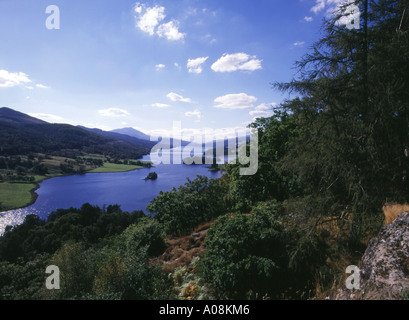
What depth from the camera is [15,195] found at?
2813 inches

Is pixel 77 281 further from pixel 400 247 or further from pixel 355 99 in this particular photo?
pixel 355 99

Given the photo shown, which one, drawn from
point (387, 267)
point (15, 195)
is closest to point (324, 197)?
point (387, 267)

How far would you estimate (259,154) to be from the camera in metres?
13.4

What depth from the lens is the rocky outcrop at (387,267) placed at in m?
4.17

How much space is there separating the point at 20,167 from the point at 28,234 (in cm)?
9697

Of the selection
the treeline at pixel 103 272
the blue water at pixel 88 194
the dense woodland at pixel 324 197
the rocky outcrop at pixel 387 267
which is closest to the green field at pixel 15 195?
the blue water at pixel 88 194

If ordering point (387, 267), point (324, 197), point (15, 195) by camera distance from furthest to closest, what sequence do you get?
point (15, 195), point (324, 197), point (387, 267)

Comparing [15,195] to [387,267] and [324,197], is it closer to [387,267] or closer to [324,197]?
[324,197]

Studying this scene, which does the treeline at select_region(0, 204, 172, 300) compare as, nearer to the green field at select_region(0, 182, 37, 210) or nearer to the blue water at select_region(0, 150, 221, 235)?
the blue water at select_region(0, 150, 221, 235)

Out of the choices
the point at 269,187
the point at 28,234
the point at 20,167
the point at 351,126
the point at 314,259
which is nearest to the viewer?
the point at 351,126

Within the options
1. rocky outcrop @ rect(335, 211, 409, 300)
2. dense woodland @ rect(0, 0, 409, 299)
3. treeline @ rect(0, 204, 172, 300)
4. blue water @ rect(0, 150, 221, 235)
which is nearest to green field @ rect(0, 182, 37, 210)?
blue water @ rect(0, 150, 221, 235)

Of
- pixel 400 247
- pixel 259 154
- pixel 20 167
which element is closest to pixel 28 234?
pixel 259 154

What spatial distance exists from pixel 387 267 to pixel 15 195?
9828cm

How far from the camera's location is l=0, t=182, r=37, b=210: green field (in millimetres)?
63875
